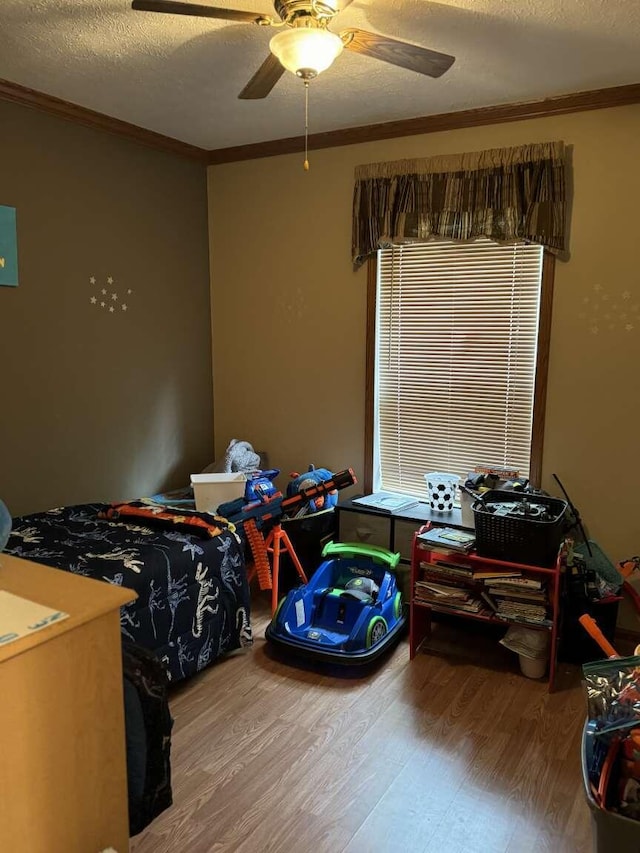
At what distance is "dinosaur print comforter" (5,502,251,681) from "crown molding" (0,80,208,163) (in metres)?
1.97

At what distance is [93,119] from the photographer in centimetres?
339

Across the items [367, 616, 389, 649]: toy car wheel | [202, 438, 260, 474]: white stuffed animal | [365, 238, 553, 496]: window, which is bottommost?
[367, 616, 389, 649]: toy car wheel

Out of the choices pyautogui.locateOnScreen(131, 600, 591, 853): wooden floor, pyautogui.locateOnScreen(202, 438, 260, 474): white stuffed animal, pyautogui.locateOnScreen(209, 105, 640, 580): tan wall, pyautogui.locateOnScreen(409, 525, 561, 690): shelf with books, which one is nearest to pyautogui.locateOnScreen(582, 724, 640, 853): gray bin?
pyautogui.locateOnScreen(131, 600, 591, 853): wooden floor

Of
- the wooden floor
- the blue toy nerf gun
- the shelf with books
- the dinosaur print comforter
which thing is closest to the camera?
the wooden floor

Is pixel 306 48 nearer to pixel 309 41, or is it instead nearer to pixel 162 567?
pixel 309 41

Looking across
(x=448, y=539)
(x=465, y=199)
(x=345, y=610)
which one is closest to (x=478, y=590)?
(x=448, y=539)

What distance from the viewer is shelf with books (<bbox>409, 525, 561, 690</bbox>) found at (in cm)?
280

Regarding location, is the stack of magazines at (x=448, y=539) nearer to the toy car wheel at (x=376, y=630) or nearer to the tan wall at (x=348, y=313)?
the toy car wheel at (x=376, y=630)

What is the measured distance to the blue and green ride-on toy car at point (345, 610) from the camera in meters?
2.94

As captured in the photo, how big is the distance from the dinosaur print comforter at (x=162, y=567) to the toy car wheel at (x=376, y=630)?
1.91ft

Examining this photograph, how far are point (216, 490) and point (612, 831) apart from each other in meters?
2.35

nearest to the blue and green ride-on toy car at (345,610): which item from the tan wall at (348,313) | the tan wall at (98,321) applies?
the tan wall at (348,313)

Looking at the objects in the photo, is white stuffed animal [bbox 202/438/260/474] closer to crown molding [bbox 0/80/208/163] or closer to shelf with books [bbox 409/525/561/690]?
shelf with books [bbox 409/525/561/690]

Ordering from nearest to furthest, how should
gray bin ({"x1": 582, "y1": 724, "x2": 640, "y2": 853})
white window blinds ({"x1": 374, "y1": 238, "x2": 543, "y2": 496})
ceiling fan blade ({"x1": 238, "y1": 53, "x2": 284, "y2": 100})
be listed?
1. gray bin ({"x1": 582, "y1": 724, "x2": 640, "y2": 853})
2. ceiling fan blade ({"x1": 238, "y1": 53, "x2": 284, "y2": 100})
3. white window blinds ({"x1": 374, "y1": 238, "x2": 543, "y2": 496})
